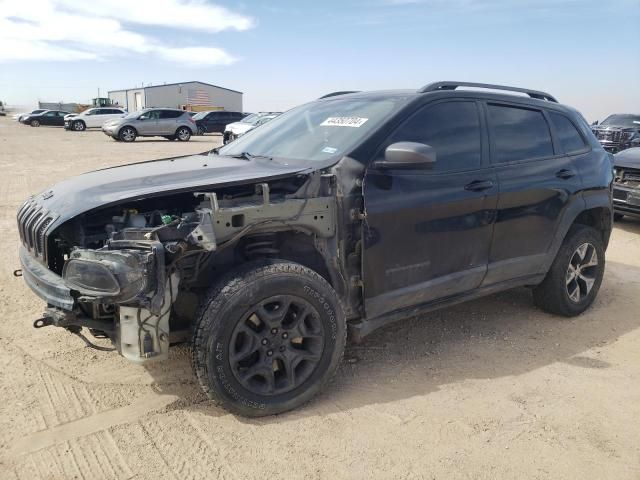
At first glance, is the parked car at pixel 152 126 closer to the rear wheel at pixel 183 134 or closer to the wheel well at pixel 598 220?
the rear wheel at pixel 183 134

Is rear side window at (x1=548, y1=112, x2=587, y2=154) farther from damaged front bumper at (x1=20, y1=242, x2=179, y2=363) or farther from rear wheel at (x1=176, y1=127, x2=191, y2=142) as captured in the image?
rear wheel at (x1=176, y1=127, x2=191, y2=142)

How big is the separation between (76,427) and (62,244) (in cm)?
101

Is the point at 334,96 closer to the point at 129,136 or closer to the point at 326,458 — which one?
the point at 326,458

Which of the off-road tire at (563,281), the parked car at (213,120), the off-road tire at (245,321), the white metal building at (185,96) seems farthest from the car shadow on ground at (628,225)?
the white metal building at (185,96)

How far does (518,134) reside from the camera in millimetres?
4012

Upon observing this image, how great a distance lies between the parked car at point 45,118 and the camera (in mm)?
39188

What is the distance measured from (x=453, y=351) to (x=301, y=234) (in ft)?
5.22

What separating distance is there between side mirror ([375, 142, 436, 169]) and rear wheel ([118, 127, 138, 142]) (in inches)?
964

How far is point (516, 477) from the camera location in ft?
8.16

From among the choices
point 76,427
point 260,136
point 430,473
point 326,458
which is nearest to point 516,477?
point 430,473

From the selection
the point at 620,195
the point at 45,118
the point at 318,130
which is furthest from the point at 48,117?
the point at 318,130

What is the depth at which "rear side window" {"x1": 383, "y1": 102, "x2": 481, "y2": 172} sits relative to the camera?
3.42 metres

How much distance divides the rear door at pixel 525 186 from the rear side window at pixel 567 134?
8 centimetres

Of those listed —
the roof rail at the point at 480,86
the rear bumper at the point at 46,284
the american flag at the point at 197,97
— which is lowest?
the rear bumper at the point at 46,284
